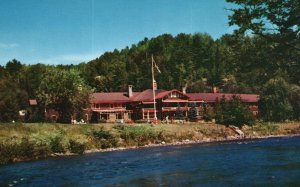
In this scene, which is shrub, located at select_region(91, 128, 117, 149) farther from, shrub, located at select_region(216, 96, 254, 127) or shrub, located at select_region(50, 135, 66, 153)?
shrub, located at select_region(216, 96, 254, 127)

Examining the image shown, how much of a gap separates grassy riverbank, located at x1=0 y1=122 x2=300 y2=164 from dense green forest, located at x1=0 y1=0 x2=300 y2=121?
11.9 m

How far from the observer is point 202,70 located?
159m

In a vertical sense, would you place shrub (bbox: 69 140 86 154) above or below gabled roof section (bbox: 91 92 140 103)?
below

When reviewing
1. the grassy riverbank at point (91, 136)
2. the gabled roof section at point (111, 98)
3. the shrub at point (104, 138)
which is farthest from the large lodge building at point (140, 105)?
the shrub at point (104, 138)

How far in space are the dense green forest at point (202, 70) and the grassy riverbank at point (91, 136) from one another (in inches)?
467

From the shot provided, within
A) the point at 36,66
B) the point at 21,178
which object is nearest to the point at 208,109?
the point at 21,178

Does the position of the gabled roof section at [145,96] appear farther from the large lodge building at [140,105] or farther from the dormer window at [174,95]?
the dormer window at [174,95]

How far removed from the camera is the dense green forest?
9609mm

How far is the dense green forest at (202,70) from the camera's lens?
9.61 meters

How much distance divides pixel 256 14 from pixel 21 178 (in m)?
22.0

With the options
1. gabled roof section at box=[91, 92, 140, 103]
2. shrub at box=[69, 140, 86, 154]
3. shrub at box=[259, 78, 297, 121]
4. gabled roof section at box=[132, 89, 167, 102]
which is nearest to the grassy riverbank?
shrub at box=[69, 140, 86, 154]

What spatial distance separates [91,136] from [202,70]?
A: 109092 millimetres

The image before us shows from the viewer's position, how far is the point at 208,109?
8462 centimetres

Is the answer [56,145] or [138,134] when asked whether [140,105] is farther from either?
[56,145]
